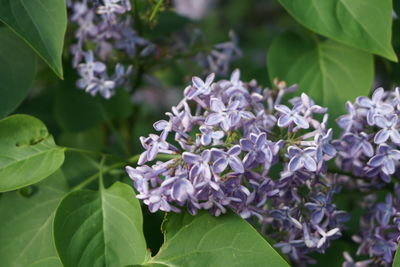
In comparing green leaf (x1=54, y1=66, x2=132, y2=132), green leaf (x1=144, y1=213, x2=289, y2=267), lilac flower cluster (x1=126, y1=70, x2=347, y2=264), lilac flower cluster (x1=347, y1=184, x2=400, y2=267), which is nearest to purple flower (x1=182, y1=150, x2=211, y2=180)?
lilac flower cluster (x1=126, y1=70, x2=347, y2=264)

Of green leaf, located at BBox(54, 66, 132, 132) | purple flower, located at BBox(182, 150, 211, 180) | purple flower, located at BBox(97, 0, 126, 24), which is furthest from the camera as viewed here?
green leaf, located at BBox(54, 66, 132, 132)

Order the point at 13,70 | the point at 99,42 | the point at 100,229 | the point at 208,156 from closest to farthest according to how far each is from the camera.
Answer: the point at 208,156 → the point at 100,229 → the point at 13,70 → the point at 99,42

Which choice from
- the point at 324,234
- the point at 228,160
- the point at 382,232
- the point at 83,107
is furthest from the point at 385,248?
the point at 83,107

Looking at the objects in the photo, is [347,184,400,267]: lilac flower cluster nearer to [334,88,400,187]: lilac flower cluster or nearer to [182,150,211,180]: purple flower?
[334,88,400,187]: lilac flower cluster

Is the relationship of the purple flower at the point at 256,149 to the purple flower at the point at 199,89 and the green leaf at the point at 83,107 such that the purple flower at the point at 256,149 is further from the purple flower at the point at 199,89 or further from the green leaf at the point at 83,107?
the green leaf at the point at 83,107

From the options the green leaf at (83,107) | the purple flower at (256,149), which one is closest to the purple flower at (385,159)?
the purple flower at (256,149)

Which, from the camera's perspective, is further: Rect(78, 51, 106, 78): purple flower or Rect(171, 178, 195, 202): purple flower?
Rect(78, 51, 106, 78): purple flower

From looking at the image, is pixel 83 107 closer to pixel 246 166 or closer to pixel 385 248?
pixel 246 166
